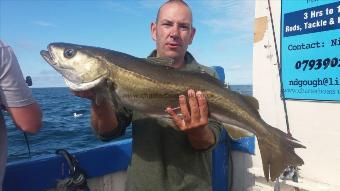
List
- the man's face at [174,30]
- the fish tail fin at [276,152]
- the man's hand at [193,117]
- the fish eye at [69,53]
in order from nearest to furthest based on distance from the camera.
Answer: the man's hand at [193,117] → the fish eye at [69,53] → the fish tail fin at [276,152] → the man's face at [174,30]

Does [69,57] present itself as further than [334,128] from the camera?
No

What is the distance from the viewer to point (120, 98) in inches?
129

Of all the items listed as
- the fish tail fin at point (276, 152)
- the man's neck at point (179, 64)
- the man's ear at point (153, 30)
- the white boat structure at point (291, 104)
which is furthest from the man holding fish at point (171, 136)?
the white boat structure at point (291, 104)

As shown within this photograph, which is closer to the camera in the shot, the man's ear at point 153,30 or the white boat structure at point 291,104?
the man's ear at point 153,30

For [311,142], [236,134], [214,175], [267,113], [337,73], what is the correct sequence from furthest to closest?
[214,175] < [267,113] < [311,142] < [337,73] < [236,134]

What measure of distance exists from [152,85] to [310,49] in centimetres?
255

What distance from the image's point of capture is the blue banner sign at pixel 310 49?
4.52 meters

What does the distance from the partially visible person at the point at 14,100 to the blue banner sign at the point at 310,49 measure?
3438mm

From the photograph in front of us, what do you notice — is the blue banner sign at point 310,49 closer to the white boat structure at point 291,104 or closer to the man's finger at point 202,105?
the white boat structure at point 291,104

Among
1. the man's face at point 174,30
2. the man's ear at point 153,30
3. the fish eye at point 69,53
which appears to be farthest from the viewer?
the man's ear at point 153,30

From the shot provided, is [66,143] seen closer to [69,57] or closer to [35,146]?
[35,146]

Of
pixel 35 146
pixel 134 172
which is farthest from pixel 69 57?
pixel 35 146

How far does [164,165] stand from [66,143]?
738 inches

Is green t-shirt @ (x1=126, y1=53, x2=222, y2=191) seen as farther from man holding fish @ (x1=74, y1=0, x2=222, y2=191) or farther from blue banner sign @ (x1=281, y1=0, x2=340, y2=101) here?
A: blue banner sign @ (x1=281, y1=0, x2=340, y2=101)
